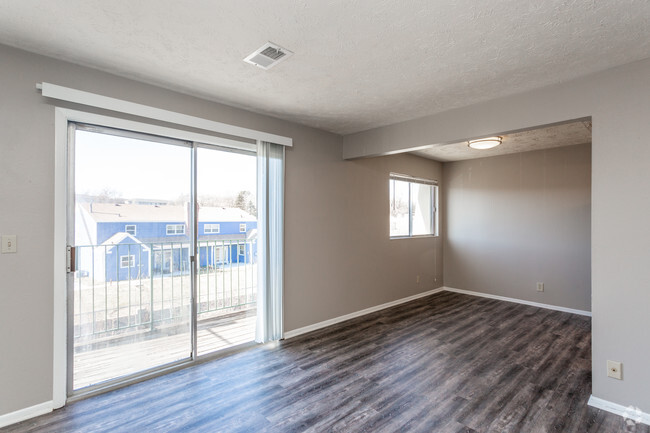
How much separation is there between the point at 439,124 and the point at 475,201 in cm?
298

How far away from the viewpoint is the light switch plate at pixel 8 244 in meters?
2.13

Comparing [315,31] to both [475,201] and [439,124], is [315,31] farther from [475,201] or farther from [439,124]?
[475,201]

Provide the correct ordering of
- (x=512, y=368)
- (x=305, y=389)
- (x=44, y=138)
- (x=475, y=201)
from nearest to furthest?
(x=44, y=138)
(x=305, y=389)
(x=512, y=368)
(x=475, y=201)

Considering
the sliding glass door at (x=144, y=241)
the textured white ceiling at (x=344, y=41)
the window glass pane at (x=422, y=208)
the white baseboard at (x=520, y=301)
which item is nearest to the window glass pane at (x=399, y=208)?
the window glass pane at (x=422, y=208)

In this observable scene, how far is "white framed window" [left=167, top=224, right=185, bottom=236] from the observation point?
2932 millimetres

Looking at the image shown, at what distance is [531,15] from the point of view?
1.79 m

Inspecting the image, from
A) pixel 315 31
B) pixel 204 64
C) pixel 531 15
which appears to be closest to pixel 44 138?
pixel 204 64

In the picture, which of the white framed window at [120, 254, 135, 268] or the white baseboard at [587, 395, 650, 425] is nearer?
the white baseboard at [587, 395, 650, 425]

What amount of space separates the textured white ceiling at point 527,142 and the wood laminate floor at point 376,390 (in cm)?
238

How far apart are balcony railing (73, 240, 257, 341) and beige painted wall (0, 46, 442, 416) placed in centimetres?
29

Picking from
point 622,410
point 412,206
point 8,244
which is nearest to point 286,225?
point 8,244

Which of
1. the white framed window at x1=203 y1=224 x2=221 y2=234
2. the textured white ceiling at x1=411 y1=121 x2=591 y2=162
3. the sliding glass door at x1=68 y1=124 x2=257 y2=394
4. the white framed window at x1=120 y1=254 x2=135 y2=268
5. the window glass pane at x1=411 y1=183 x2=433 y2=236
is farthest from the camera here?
the window glass pane at x1=411 y1=183 x2=433 y2=236

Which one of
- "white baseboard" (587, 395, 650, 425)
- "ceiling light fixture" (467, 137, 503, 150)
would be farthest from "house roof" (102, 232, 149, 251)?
"ceiling light fixture" (467, 137, 503, 150)

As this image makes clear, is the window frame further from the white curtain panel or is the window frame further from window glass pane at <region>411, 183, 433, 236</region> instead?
window glass pane at <region>411, 183, 433, 236</region>
